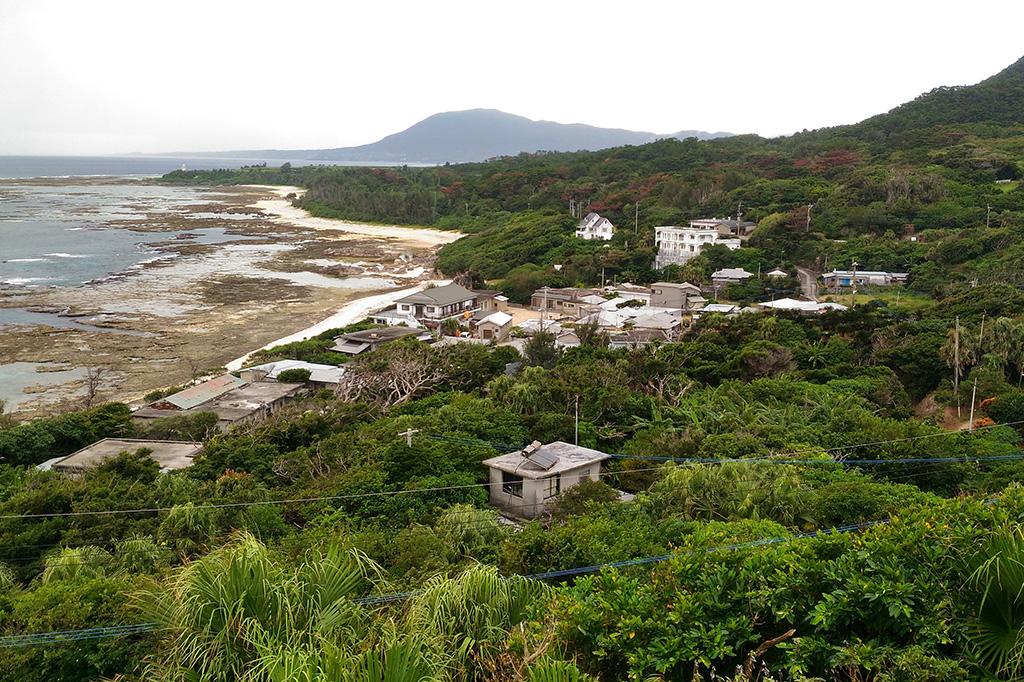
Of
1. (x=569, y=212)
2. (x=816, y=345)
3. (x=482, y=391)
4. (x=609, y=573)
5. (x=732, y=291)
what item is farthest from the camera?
(x=569, y=212)

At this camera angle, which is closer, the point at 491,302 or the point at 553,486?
the point at 553,486

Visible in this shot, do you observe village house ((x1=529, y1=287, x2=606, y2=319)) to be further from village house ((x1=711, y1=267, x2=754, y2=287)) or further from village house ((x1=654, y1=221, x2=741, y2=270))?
village house ((x1=654, y1=221, x2=741, y2=270))

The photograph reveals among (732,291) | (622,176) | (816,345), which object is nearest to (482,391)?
(816,345)

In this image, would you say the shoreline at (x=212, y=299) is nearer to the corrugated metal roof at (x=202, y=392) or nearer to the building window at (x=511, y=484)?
the corrugated metal roof at (x=202, y=392)

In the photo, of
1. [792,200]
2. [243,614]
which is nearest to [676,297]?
[792,200]

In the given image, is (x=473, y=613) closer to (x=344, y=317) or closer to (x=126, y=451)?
(x=126, y=451)

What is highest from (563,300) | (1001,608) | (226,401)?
(1001,608)

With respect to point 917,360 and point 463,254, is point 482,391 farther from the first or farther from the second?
point 463,254
